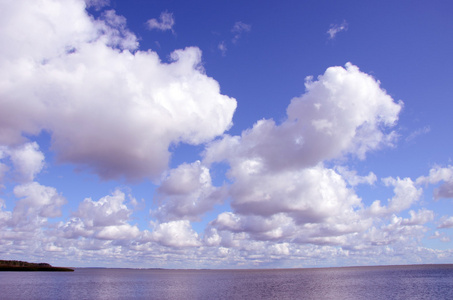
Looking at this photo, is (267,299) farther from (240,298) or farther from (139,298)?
(139,298)

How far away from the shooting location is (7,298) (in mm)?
89875

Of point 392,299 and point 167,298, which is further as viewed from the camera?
point 167,298

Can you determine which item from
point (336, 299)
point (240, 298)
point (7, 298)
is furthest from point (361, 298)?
point (7, 298)

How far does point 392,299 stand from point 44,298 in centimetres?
8889

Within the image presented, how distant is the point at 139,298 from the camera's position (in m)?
94.6

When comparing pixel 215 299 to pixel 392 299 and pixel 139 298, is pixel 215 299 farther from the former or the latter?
pixel 392 299

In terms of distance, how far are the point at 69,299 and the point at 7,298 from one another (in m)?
15.5

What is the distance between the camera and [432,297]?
91750 mm

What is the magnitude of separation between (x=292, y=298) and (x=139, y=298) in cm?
4091

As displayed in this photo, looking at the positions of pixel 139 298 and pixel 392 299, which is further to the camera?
pixel 139 298

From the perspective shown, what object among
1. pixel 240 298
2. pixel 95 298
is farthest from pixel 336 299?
pixel 95 298

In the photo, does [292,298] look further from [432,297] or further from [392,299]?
[432,297]

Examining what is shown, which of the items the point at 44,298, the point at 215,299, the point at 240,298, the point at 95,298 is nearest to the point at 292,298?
the point at 240,298

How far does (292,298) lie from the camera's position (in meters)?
92.1
